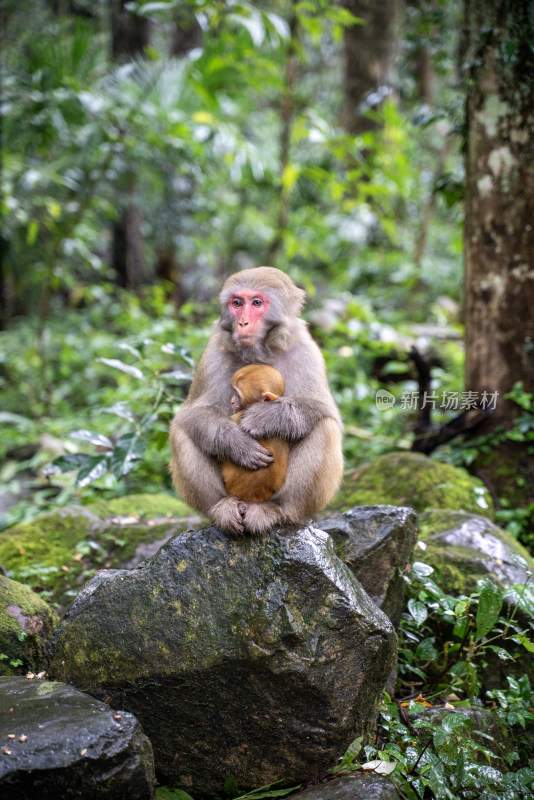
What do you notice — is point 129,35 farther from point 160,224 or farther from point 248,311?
point 248,311

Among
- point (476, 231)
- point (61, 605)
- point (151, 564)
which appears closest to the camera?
point (151, 564)

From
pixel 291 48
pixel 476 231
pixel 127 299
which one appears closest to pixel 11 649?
pixel 476 231

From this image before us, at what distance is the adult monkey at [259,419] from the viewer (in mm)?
2984

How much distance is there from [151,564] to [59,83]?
18.8 feet

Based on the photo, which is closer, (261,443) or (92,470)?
(261,443)

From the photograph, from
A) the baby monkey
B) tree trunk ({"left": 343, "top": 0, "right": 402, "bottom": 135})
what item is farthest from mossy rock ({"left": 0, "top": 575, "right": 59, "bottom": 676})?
tree trunk ({"left": 343, "top": 0, "right": 402, "bottom": 135})

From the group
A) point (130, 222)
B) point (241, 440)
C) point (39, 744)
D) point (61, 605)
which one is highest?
point (130, 222)

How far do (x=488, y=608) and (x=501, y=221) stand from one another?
3.13m

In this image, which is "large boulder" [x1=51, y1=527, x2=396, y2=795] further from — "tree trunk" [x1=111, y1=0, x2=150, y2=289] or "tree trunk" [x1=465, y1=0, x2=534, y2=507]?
"tree trunk" [x1=111, y1=0, x2=150, y2=289]

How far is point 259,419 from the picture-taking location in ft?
9.80

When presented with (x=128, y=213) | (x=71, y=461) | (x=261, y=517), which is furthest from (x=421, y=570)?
(x=128, y=213)

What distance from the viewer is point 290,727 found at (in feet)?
8.65

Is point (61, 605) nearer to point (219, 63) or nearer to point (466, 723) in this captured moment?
point (466, 723)

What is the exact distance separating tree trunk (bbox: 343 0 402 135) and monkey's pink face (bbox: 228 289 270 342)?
890cm
